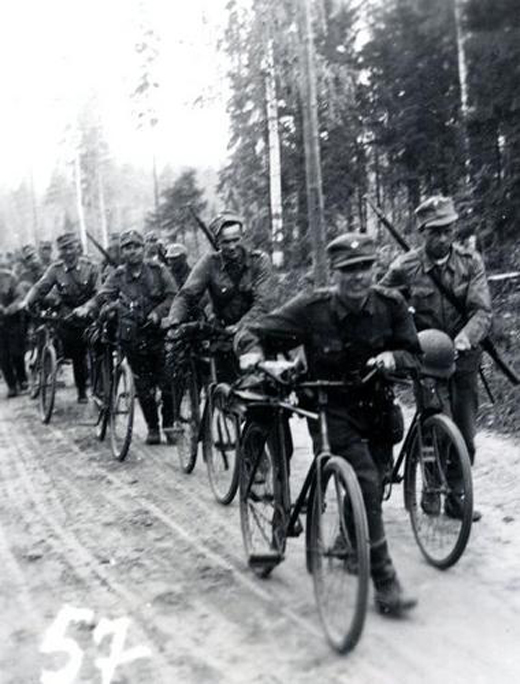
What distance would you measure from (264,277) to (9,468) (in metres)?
3.58

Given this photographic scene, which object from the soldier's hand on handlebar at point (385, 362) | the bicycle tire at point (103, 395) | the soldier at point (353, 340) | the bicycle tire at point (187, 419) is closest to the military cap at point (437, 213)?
the soldier at point (353, 340)

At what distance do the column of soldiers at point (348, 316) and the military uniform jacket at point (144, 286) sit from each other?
1 centimetres

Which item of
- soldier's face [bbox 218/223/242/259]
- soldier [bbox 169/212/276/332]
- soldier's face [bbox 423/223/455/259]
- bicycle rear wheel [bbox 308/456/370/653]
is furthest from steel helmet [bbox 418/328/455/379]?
soldier's face [bbox 218/223/242/259]

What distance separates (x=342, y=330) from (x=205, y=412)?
9.51 feet

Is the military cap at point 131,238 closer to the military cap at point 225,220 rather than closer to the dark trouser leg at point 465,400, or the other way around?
the military cap at point 225,220

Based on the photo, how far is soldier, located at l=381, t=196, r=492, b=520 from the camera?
6.01 meters

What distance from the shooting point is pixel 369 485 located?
4.57 m

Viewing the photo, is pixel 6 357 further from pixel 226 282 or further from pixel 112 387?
pixel 226 282

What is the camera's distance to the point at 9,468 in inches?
350

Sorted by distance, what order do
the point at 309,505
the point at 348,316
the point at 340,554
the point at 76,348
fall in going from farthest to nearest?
1. the point at 76,348
2. the point at 348,316
3. the point at 309,505
4. the point at 340,554

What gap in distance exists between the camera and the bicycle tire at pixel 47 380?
36.7 feet

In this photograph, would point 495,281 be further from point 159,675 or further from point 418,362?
point 159,675

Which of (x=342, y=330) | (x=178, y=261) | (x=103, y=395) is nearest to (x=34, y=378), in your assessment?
(x=178, y=261)

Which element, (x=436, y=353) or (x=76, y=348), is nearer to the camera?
(x=436, y=353)
